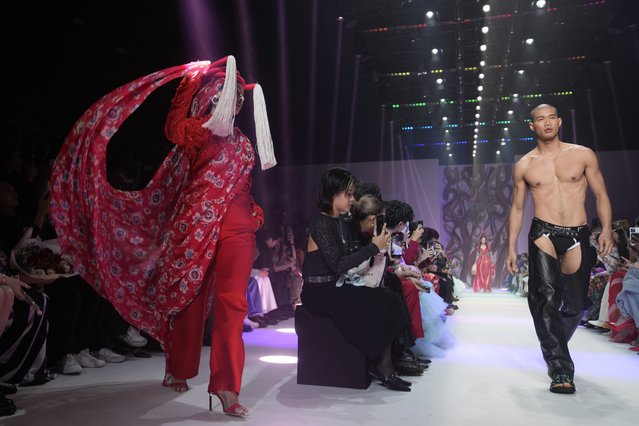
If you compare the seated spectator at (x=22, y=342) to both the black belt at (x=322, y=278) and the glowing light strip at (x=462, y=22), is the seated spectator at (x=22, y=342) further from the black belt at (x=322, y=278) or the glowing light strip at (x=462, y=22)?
the glowing light strip at (x=462, y=22)

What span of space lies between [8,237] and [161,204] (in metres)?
1.11

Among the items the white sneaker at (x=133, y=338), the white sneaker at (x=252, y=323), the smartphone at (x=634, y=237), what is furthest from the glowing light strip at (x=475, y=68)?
the white sneaker at (x=133, y=338)

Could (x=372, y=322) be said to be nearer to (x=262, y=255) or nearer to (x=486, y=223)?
(x=262, y=255)

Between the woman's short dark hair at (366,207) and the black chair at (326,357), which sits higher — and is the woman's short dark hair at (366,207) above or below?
above

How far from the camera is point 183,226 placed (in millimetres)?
2484

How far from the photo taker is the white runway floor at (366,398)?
2359 millimetres

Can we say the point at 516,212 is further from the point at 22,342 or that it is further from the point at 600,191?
the point at 22,342

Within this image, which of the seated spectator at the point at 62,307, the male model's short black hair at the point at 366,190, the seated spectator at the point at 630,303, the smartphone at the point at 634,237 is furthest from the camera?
the smartphone at the point at 634,237

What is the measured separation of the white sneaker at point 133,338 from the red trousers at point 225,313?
4.91 ft

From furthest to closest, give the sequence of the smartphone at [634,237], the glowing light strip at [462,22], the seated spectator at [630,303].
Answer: the glowing light strip at [462,22] < the smartphone at [634,237] < the seated spectator at [630,303]

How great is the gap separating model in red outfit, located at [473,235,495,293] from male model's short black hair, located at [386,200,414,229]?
1004 cm

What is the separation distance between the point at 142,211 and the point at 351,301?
1085 mm

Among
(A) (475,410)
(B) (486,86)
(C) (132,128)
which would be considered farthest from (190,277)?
(B) (486,86)

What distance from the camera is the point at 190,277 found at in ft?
8.09
